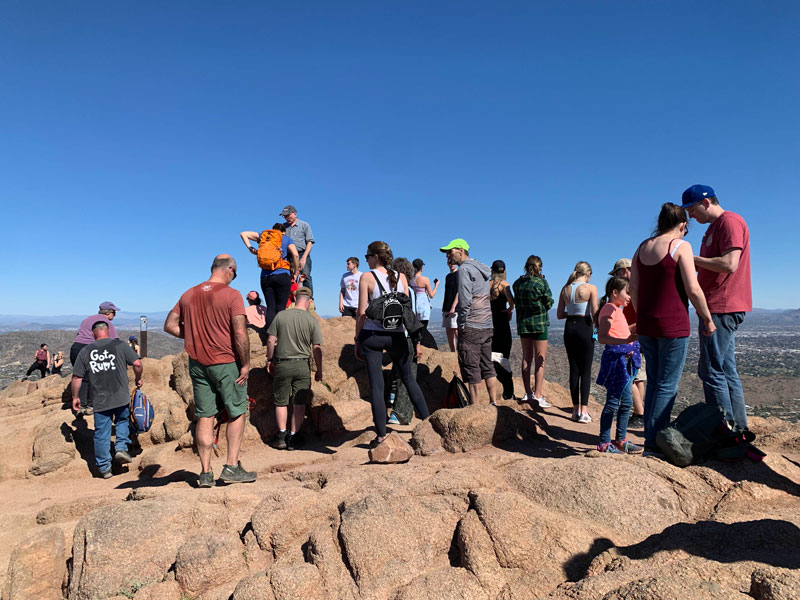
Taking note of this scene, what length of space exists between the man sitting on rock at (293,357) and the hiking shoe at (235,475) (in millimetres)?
1559

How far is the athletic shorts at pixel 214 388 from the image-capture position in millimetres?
5207

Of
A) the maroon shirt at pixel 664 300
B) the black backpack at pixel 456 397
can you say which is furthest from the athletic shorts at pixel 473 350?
the maroon shirt at pixel 664 300

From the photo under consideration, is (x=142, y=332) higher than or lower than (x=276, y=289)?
lower

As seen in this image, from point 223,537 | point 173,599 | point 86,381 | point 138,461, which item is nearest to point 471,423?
point 223,537

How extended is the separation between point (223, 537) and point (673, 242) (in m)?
4.29

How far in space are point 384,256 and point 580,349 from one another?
10.4 feet

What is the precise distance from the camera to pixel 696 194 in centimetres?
456

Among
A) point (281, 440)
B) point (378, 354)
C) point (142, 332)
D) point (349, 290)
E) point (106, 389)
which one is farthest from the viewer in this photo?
point (142, 332)

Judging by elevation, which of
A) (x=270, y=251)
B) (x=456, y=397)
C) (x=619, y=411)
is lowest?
(x=456, y=397)

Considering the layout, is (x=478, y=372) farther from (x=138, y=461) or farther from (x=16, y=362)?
(x=16, y=362)

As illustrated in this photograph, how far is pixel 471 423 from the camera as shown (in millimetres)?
5738

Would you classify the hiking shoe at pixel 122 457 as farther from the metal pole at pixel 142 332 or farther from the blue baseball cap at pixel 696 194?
the blue baseball cap at pixel 696 194

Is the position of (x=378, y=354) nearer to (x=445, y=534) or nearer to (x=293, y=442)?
(x=293, y=442)

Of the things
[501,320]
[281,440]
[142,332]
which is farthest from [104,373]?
[501,320]
